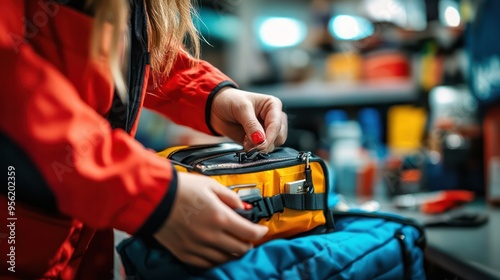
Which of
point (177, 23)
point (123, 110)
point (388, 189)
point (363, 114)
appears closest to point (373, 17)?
point (363, 114)

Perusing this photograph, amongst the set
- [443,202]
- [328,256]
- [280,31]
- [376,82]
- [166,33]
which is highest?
[280,31]

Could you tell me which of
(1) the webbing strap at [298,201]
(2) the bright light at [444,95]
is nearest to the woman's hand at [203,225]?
(1) the webbing strap at [298,201]

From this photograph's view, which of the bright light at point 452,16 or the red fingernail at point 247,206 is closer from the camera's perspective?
the red fingernail at point 247,206

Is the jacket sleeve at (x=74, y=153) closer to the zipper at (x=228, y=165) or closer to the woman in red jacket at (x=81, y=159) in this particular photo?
the woman in red jacket at (x=81, y=159)

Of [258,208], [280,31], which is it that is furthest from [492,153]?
[280,31]

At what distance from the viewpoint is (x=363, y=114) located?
2393 mm

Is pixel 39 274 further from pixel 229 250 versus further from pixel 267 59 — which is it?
pixel 267 59

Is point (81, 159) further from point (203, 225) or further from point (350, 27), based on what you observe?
point (350, 27)

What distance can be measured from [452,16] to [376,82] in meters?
0.66

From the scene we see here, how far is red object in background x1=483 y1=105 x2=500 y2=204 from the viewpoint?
1.31m

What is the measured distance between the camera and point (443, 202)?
49.4 inches

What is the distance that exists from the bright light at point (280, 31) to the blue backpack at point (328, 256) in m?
2.21

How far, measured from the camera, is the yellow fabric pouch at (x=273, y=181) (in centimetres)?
58

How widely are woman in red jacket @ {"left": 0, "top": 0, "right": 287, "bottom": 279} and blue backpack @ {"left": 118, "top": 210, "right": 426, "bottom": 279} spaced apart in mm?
29
